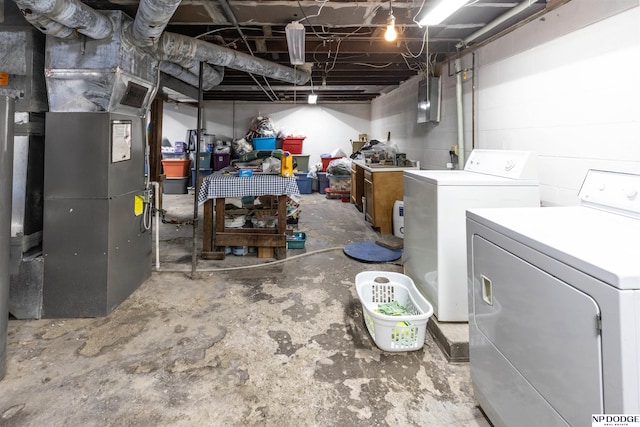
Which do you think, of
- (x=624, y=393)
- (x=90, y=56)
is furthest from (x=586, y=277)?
(x=90, y=56)

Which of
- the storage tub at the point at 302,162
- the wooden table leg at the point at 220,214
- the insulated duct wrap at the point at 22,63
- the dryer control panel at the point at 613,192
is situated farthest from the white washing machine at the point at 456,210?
the storage tub at the point at 302,162

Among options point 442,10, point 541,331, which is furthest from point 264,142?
point 541,331

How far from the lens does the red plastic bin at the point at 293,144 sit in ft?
25.5

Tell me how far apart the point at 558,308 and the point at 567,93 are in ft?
5.74

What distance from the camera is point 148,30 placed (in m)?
2.24

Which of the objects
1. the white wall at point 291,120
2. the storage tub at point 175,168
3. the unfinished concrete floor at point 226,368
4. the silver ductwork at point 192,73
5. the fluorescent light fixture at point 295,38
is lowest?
the unfinished concrete floor at point 226,368

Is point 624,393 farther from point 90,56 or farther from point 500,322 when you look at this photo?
point 90,56

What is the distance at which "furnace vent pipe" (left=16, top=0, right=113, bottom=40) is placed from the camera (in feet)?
5.86

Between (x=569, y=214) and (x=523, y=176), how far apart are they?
0.72m

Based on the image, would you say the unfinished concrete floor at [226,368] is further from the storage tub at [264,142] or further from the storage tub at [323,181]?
the storage tub at [323,181]

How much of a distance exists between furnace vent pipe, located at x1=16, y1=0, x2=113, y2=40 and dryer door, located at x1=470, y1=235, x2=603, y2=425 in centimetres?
251
